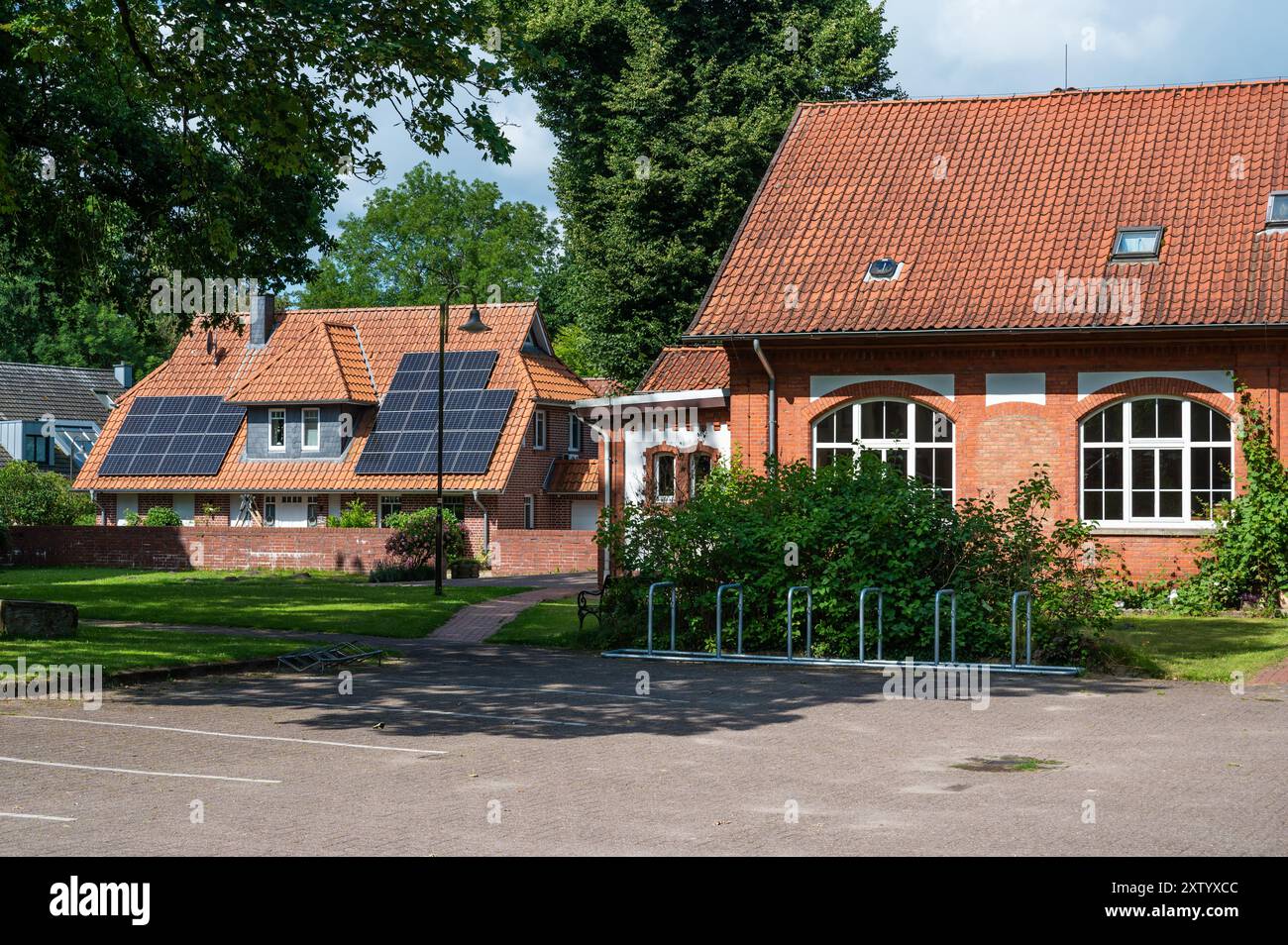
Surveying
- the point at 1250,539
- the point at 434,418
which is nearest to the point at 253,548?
the point at 434,418

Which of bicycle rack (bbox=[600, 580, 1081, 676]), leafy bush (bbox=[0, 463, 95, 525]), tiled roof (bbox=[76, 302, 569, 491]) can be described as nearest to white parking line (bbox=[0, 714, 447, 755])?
bicycle rack (bbox=[600, 580, 1081, 676])

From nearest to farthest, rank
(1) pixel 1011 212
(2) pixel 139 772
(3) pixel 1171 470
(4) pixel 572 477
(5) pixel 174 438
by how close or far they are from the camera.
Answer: (2) pixel 139 772
(3) pixel 1171 470
(1) pixel 1011 212
(4) pixel 572 477
(5) pixel 174 438

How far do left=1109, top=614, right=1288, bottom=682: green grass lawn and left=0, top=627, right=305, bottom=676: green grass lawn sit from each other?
36.8 feet

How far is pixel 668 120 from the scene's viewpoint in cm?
4291

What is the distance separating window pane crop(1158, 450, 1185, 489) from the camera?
25.6m

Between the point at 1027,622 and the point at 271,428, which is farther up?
the point at 271,428

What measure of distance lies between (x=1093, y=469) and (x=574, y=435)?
27.4 m

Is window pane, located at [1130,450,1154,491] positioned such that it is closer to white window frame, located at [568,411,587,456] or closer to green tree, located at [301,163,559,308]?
white window frame, located at [568,411,587,456]

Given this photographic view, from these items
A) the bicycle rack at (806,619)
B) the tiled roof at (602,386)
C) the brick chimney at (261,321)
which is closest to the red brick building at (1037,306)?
the bicycle rack at (806,619)

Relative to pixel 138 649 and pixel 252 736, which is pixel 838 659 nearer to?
pixel 252 736

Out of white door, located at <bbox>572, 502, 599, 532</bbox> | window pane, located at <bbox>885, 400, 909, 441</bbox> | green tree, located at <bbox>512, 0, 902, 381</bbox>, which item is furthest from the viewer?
white door, located at <bbox>572, 502, 599, 532</bbox>

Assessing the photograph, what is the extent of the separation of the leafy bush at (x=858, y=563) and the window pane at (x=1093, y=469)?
610 centimetres

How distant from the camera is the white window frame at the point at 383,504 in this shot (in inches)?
1881

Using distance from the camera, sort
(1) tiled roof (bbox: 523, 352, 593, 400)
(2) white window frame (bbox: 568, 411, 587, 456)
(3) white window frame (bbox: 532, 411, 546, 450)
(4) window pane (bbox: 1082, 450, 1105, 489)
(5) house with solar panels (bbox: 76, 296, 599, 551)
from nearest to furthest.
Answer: (4) window pane (bbox: 1082, 450, 1105, 489), (5) house with solar panels (bbox: 76, 296, 599, 551), (3) white window frame (bbox: 532, 411, 546, 450), (1) tiled roof (bbox: 523, 352, 593, 400), (2) white window frame (bbox: 568, 411, 587, 456)
